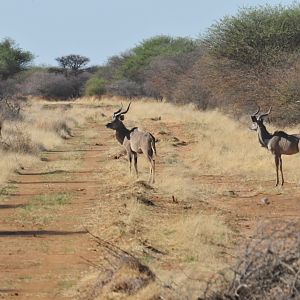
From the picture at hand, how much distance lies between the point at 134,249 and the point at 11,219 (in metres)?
3.27

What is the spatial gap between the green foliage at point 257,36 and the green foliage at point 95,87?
36872mm

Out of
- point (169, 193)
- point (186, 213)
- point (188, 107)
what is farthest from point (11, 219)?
point (188, 107)

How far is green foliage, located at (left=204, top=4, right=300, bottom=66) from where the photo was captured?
3356 centimetres

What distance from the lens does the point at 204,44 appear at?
37062mm

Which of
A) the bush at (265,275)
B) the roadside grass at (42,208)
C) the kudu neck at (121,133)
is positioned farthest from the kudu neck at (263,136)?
the bush at (265,275)

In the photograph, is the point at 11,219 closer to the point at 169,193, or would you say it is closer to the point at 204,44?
the point at 169,193

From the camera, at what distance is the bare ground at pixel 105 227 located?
759 centimetres

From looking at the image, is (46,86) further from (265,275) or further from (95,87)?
(265,275)

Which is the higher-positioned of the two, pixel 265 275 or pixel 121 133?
pixel 121 133

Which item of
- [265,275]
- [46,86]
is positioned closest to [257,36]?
[265,275]

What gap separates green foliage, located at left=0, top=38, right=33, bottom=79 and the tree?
72.2 ft

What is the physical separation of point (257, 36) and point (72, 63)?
5686cm

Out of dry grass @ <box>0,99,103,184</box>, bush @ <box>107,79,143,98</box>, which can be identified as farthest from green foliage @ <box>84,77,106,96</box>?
dry grass @ <box>0,99,103,184</box>

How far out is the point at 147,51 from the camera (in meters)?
75.0
